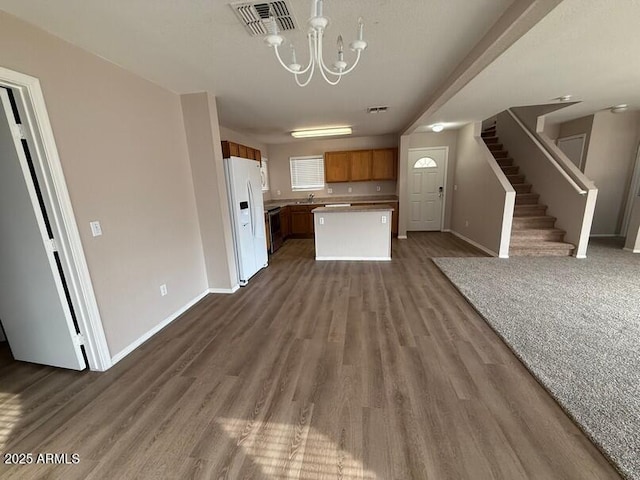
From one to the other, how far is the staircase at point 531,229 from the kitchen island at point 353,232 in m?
2.29

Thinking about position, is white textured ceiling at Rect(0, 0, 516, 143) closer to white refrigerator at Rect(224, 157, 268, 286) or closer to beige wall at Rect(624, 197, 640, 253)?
white refrigerator at Rect(224, 157, 268, 286)

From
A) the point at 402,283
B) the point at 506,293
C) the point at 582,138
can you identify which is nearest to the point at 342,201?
the point at 402,283

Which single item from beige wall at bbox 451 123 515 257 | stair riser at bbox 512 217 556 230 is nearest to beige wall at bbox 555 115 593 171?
stair riser at bbox 512 217 556 230

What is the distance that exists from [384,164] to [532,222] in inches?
129

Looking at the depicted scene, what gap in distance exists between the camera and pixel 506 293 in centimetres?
312

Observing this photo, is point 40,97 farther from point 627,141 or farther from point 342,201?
point 627,141

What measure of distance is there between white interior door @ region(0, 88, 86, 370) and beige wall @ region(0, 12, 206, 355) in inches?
8.6

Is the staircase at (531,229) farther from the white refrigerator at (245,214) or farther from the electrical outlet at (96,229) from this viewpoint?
the electrical outlet at (96,229)

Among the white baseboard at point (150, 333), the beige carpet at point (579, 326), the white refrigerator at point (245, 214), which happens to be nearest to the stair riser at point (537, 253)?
the beige carpet at point (579, 326)

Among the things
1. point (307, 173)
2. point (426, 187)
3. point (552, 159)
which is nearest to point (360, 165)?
point (307, 173)

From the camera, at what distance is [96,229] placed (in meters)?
2.11

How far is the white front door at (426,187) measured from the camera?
650 cm

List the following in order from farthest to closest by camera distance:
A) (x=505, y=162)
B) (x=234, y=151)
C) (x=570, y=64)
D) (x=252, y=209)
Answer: (x=505, y=162) < (x=252, y=209) < (x=234, y=151) < (x=570, y=64)

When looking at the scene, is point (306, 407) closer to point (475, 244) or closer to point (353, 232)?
point (353, 232)
